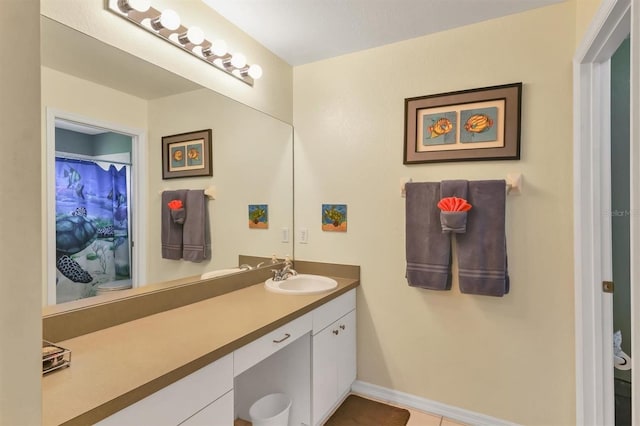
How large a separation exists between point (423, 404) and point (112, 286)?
190 centimetres

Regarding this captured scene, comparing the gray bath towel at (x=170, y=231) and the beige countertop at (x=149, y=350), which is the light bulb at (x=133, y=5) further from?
the beige countertop at (x=149, y=350)

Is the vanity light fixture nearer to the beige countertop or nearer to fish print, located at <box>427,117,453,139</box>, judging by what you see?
fish print, located at <box>427,117,453,139</box>

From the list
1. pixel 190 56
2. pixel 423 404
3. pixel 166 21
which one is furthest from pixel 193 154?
pixel 423 404

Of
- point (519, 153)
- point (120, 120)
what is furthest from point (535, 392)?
point (120, 120)

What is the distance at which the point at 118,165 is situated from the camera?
4.72ft

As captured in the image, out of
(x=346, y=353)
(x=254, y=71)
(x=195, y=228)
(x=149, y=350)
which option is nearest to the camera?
(x=149, y=350)

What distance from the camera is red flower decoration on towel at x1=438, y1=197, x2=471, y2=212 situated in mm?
1810

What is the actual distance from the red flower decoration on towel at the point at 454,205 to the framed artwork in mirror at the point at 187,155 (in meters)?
1.34

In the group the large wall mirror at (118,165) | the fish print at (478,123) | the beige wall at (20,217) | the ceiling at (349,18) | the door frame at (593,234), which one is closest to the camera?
the beige wall at (20,217)

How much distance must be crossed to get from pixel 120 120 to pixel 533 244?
84.4 inches

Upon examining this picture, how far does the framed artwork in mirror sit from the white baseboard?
1739 mm

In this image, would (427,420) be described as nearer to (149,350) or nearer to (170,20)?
(149,350)

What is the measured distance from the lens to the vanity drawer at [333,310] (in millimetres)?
1812

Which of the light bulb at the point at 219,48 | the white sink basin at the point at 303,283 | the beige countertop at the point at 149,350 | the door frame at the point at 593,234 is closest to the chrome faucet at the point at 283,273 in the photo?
the white sink basin at the point at 303,283
